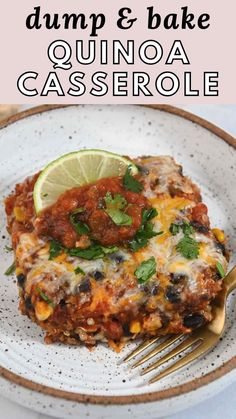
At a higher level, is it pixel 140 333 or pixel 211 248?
pixel 211 248

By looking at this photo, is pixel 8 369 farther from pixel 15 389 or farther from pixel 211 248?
pixel 211 248

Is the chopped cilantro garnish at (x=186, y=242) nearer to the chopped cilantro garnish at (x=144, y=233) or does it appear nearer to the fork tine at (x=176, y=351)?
the chopped cilantro garnish at (x=144, y=233)

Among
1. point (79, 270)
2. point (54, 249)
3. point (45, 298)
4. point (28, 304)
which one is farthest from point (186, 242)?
point (28, 304)

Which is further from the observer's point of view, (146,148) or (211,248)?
(146,148)

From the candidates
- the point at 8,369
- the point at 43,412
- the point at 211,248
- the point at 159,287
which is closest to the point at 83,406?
the point at 43,412

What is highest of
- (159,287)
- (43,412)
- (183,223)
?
(183,223)

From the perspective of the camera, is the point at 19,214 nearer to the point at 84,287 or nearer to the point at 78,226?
the point at 78,226
